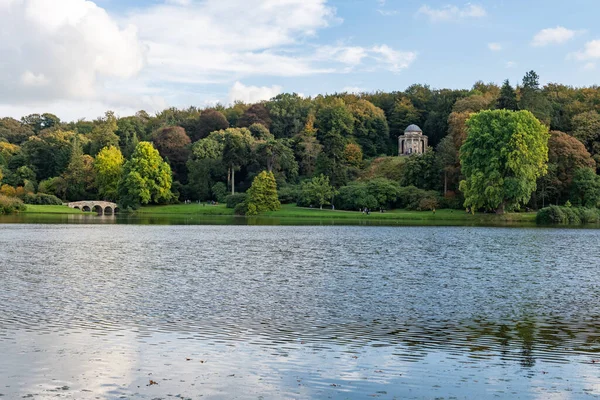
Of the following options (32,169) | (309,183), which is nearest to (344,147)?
(309,183)

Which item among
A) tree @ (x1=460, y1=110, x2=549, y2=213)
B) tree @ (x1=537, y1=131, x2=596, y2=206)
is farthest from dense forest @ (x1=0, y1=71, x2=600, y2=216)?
tree @ (x1=460, y1=110, x2=549, y2=213)

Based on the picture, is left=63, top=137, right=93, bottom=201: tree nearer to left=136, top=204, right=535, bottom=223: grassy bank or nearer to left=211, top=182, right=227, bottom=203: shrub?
left=136, top=204, right=535, bottom=223: grassy bank

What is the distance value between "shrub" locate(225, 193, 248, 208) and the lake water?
62221mm

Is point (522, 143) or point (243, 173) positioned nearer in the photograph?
point (522, 143)

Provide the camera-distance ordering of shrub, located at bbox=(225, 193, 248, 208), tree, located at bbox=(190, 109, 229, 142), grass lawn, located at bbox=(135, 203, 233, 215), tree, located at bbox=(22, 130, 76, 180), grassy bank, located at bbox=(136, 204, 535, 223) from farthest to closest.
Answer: tree, located at bbox=(190, 109, 229, 142)
tree, located at bbox=(22, 130, 76, 180)
grass lawn, located at bbox=(135, 203, 233, 215)
shrub, located at bbox=(225, 193, 248, 208)
grassy bank, located at bbox=(136, 204, 535, 223)

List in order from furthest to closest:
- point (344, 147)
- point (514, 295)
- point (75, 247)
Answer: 1. point (344, 147)
2. point (75, 247)
3. point (514, 295)

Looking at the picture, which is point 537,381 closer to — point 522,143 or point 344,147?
point 522,143

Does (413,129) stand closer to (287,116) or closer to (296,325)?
(287,116)

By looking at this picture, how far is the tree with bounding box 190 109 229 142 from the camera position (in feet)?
443

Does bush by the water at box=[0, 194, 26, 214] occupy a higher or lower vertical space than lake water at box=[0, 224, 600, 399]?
higher

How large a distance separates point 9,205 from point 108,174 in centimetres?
2252

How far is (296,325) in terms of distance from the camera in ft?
57.2

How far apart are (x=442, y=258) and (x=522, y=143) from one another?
44610 millimetres

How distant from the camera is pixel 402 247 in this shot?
43.5 m
